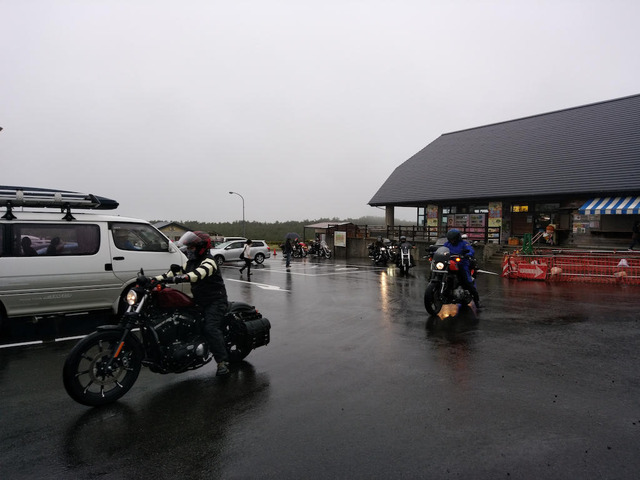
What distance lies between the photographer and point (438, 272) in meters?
8.27

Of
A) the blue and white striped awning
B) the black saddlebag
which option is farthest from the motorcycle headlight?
the blue and white striped awning

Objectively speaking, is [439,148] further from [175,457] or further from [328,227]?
[175,457]

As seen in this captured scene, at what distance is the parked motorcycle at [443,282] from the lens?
8.24 meters

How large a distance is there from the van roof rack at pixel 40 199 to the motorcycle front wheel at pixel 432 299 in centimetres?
653

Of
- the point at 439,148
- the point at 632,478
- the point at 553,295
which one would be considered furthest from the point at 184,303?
the point at 439,148

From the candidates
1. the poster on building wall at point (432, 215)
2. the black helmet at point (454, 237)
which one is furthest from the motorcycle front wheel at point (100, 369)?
the poster on building wall at point (432, 215)

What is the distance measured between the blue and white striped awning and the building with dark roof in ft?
0.13

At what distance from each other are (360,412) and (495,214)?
2466cm

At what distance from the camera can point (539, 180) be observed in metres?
23.9

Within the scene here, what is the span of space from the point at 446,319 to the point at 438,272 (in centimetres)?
96

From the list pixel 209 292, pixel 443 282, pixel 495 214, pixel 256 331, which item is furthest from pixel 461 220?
pixel 209 292

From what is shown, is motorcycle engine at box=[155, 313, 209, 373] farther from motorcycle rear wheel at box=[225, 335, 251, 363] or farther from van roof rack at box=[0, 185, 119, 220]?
van roof rack at box=[0, 185, 119, 220]

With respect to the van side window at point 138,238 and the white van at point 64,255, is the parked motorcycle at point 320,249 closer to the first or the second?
the van side window at point 138,238

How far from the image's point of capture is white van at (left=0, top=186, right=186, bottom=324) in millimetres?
6397
